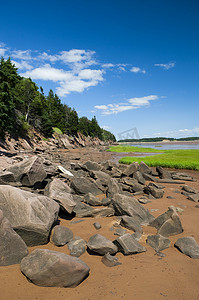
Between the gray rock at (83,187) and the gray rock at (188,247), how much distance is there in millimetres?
6882

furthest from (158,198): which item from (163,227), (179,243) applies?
(179,243)

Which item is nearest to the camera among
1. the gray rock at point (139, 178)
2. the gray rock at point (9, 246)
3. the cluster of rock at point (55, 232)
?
the cluster of rock at point (55, 232)

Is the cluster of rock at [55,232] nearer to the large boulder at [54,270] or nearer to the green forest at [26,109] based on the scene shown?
the large boulder at [54,270]

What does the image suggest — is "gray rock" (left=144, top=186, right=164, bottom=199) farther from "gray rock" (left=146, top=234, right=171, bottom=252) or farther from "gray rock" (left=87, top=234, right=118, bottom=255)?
"gray rock" (left=87, top=234, right=118, bottom=255)

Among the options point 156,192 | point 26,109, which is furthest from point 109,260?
point 26,109

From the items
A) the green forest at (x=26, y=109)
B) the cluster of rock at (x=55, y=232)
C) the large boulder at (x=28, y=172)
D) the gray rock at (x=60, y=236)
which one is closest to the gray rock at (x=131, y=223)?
the cluster of rock at (x=55, y=232)

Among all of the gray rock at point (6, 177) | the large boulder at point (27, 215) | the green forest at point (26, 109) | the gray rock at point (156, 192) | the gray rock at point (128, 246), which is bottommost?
the gray rock at point (156, 192)

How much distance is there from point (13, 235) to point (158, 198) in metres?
9.86

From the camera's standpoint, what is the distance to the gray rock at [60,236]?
19.0 ft

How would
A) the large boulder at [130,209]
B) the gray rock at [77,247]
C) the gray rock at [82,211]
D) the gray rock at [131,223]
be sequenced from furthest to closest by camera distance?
the gray rock at [82,211] < the large boulder at [130,209] < the gray rock at [131,223] < the gray rock at [77,247]

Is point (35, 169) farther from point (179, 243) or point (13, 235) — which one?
point (179, 243)

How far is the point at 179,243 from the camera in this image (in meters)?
5.80

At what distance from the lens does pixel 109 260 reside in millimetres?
4996

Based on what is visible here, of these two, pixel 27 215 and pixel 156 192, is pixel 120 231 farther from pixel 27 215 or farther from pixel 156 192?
pixel 156 192
